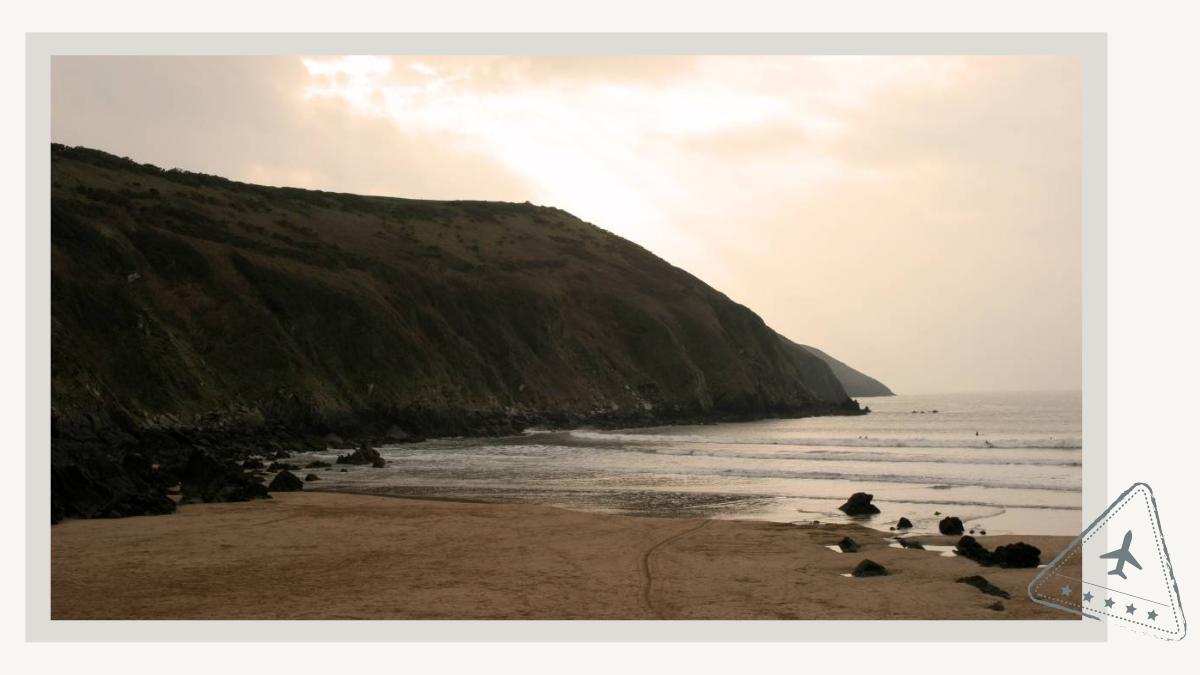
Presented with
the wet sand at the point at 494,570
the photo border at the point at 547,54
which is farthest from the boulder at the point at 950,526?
the photo border at the point at 547,54

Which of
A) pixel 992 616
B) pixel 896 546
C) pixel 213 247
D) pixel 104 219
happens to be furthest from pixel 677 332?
pixel 992 616

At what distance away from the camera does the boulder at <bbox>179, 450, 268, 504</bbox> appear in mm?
21781

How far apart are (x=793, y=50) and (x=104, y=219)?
183 feet

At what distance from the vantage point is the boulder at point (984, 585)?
1177cm

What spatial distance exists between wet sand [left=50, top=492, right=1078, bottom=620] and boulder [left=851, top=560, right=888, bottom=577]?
0.81 ft

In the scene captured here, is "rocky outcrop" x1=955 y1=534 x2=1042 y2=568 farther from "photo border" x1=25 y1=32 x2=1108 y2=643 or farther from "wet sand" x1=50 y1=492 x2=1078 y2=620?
"photo border" x1=25 y1=32 x2=1108 y2=643

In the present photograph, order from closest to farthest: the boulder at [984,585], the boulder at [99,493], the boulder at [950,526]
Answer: the boulder at [984,585], the boulder at [99,493], the boulder at [950,526]

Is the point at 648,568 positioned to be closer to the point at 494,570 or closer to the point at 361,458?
the point at 494,570

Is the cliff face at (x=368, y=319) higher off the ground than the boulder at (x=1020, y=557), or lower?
higher

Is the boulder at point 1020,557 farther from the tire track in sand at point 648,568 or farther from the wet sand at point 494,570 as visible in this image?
the tire track in sand at point 648,568
